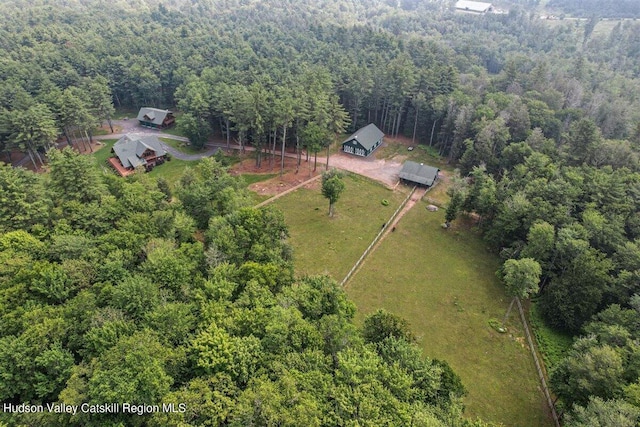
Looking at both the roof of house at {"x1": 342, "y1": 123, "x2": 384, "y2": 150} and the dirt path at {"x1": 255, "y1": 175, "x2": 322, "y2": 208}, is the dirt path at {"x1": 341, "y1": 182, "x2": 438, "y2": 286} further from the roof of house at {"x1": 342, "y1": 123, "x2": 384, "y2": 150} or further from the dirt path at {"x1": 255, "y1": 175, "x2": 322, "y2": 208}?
the dirt path at {"x1": 255, "y1": 175, "x2": 322, "y2": 208}

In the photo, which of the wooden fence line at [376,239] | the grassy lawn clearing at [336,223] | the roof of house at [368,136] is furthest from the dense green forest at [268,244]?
the grassy lawn clearing at [336,223]

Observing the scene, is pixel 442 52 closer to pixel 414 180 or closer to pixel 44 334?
pixel 414 180

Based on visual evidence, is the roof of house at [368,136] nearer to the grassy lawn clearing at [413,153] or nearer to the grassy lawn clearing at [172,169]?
the grassy lawn clearing at [413,153]

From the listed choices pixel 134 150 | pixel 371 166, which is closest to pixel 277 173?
pixel 371 166

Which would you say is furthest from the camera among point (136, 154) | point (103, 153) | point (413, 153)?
point (413, 153)

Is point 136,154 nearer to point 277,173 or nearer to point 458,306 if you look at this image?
point 277,173

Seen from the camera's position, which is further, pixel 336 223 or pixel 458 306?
pixel 336 223

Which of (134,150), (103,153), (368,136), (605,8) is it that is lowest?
(103,153)
